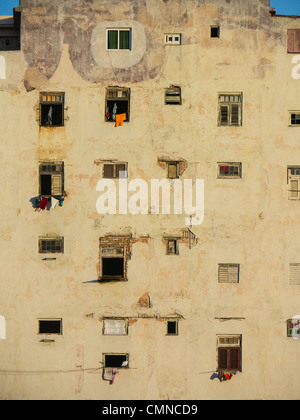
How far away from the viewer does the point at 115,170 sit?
16.9 metres

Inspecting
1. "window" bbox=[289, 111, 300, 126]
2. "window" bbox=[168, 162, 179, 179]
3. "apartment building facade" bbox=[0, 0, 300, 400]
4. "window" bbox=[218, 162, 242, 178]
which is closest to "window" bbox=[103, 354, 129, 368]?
"apartment building facade" bbox=[0, 0, 300, 400]

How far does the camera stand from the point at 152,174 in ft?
55.5

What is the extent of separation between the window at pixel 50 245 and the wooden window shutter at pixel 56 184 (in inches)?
79.4

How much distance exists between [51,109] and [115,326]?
9.73 metres

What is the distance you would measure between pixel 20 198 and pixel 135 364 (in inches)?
340

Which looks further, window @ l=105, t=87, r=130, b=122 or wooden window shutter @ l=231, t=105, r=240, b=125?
wooden window shutter @ l=231, t=105, r=240, b=125

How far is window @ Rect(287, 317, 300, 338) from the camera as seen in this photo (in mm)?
16953

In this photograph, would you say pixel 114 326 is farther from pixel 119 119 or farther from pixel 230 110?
pixel 230 110

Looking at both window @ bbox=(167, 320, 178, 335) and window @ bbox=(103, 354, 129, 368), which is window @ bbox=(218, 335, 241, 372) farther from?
window @ bbox=(103, 354, 129, 368)

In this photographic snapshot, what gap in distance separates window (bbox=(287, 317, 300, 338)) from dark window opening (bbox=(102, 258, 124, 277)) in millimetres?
7508

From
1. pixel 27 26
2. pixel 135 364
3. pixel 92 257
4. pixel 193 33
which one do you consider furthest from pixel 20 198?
pixel 193 33

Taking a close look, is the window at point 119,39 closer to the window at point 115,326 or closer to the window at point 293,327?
the window at point 115,326

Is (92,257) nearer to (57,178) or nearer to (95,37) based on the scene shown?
(57,178)

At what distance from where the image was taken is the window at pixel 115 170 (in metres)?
16.9
